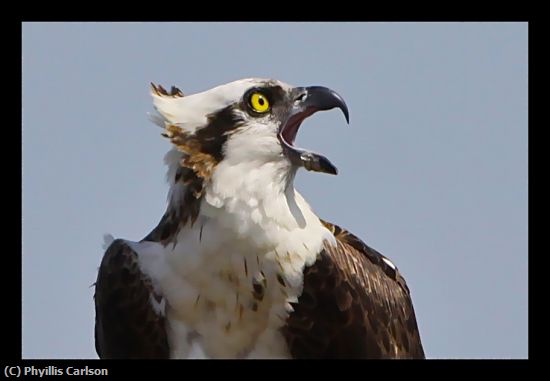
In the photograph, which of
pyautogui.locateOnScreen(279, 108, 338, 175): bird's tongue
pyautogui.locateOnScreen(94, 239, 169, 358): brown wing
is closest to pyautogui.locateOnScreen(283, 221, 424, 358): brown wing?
pyautogui.locateOnScreen(279, 108, 338, 175): bird's tongue

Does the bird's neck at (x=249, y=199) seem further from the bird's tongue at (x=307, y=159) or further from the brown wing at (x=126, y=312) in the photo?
the brown wing at (x=126, y=312)

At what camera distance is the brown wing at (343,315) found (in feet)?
31.8

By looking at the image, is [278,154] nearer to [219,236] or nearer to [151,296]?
[219,236]

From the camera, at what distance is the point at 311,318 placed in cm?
971

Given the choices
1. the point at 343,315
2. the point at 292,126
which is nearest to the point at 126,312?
the point at 343,315

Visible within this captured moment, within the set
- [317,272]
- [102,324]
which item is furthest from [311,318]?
[102,324]

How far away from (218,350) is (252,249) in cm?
82

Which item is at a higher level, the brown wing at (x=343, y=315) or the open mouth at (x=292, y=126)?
the open mouth at (x=292, y=126)

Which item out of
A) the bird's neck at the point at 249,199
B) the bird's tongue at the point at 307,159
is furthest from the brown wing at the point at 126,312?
the bird's tongue at the point at 307,159

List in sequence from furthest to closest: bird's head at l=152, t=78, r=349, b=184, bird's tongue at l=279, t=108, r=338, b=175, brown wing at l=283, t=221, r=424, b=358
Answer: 1. brown wing at l=283, t=221, r=424, b=358
2. bird's head at l=152, t=78, r=349, b=184
3. bird's tongue at l=279, t=108, r=338, b=175

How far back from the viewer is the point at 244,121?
31.8 ft

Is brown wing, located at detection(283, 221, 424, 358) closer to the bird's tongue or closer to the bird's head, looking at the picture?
the bird's tongue

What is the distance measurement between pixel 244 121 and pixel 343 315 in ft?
5.43

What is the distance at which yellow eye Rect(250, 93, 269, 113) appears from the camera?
9781 mm
